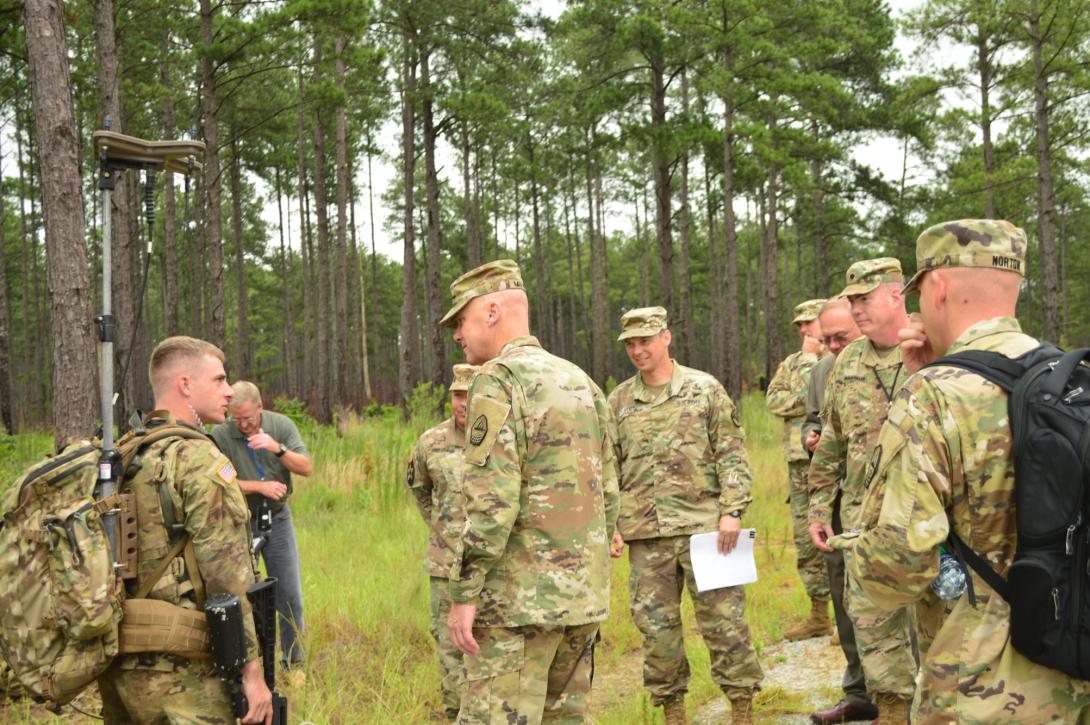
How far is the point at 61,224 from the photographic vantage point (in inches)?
215

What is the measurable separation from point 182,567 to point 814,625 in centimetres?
492

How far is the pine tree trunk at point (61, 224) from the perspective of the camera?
545 centimetres

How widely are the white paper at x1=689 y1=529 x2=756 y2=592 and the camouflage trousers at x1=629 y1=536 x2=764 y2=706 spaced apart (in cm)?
13

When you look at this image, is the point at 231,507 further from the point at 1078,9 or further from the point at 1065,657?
the point at 1078,9

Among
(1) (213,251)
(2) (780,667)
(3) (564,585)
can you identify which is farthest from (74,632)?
(1) (213,251)

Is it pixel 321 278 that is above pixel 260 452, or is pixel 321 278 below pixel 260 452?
above

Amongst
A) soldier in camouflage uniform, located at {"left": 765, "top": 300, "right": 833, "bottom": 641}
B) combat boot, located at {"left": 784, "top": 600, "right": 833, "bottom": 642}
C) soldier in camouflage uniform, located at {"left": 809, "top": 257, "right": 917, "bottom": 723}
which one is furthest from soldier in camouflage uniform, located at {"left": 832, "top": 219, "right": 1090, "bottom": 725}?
combat boot, located at {"left": 784, "top": 600, "right": 833, "bottom": 642}

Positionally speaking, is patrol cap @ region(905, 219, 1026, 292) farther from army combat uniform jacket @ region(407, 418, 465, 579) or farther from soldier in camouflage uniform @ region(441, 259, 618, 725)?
army combat uniform jacket @ region(407, 418, 465, 579)

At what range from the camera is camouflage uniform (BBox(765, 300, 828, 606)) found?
612 cm

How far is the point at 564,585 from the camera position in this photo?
9.75 feet

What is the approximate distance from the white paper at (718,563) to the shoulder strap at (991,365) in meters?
2.36

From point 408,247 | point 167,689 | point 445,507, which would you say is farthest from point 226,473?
point 408,247

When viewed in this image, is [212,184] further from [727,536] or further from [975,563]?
[975,563]

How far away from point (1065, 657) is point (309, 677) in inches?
171
